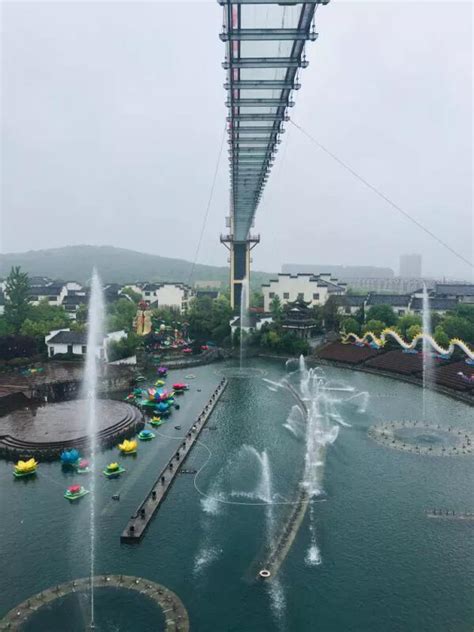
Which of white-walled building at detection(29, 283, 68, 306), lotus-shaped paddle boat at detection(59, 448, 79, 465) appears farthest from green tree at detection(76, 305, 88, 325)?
lotus-shaped paddle boat at detection(59, 448, 79, 465)

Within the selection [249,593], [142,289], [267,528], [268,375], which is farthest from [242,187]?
[142,289]

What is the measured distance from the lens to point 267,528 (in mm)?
19688

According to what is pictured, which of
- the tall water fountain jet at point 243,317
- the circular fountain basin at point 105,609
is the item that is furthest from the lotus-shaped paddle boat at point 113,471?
the tall water fountain jet at point 243,317

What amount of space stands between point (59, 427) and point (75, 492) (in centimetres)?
959

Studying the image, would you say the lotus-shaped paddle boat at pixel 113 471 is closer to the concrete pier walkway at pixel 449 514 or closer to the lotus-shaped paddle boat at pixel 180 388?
the concrete pier walkway at pixel 449 514

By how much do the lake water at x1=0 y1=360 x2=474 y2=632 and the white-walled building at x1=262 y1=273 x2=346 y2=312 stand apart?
175 feet

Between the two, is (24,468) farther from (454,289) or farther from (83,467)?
(454,289)

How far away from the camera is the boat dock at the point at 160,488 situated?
1916 centimetres

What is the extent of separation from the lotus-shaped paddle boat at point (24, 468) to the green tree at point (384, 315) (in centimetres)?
5098

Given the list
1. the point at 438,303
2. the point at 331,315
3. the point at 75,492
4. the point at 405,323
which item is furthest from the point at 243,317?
the point at 75,492

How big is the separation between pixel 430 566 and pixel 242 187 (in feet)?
139

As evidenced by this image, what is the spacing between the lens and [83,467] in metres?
25.8

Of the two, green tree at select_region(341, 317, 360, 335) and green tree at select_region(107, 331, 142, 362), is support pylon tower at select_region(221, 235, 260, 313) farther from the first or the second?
green tree at select_region(107, 331, 142, 362)

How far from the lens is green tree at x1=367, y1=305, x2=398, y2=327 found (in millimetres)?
65688
